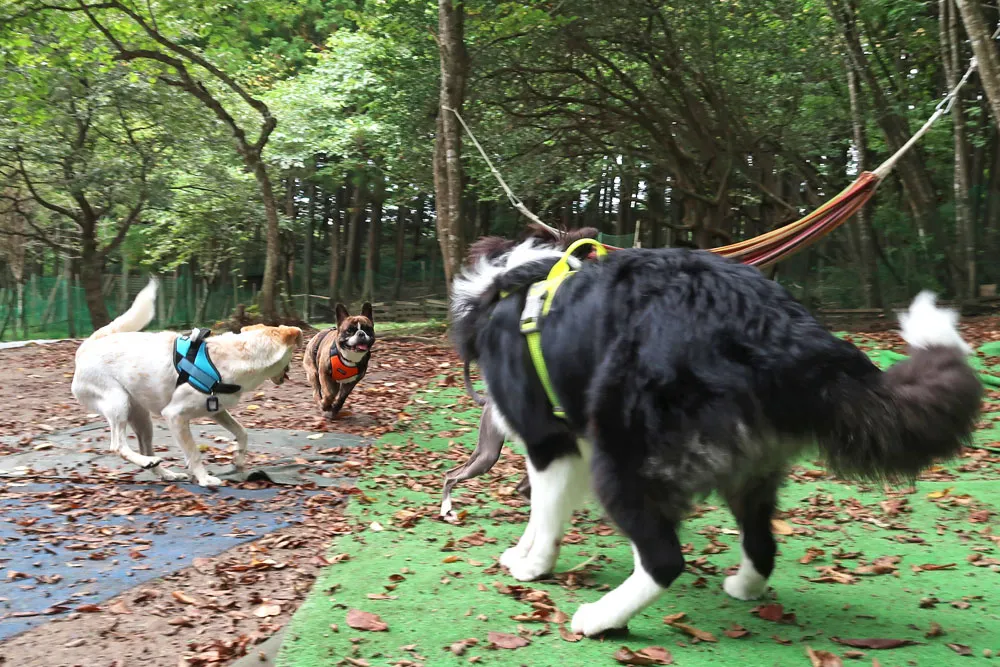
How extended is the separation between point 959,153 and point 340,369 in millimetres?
10139

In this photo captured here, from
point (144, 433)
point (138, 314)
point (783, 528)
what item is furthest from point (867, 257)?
point (144, 433)

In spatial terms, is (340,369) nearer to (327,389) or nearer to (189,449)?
(327,389)

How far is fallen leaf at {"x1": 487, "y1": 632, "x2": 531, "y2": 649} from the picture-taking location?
2829 millimetres

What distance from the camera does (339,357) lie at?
7.40 metres

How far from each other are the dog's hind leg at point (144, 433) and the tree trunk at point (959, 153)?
10502 mm

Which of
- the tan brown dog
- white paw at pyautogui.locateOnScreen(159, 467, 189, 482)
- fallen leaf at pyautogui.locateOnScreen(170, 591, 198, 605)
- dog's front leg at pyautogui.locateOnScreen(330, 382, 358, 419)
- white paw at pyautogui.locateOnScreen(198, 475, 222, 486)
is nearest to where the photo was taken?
fallen leaf at pyautogui.locateOnScreen(170, 591, 198, 605)

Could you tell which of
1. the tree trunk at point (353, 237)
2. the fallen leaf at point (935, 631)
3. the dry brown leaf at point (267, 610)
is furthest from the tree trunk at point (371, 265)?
the fallen leaf at point (935, 631)

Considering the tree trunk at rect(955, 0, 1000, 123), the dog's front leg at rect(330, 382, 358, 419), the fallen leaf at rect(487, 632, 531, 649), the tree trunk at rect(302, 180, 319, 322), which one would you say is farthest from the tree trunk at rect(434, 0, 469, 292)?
the tree trunk at rect(302, 180, 319, 322)

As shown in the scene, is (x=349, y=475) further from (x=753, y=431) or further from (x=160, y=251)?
(x=160, y=251)

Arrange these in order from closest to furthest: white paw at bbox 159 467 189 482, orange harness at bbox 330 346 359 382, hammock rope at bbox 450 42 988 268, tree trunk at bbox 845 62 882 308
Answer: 1. white paw at bbox 159 467 189 482
2. hammock rope at bbox 450 42 988 268
3. orange harness at bbox 330 346 359 382
4. tree trunk at bbox 845 62 882 308

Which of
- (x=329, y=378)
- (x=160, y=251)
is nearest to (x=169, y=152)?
(x=160, y=251)

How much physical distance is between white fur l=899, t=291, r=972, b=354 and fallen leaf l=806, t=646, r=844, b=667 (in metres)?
1.07

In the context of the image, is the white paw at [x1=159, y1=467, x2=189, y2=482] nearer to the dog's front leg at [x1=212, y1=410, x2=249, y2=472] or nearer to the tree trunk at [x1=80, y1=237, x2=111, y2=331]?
the dog's front leg at [x1=212, y1=410, x2=249, y2=472]

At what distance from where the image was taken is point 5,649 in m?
2.95
